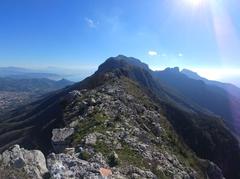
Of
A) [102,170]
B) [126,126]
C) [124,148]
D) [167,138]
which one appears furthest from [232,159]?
[102,170]

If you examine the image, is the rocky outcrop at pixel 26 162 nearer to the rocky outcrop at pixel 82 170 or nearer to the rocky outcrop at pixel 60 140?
the rocky outcrop at pixel 82 170

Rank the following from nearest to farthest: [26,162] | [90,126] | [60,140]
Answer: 1. [26,162]
2. [60,140]
3. [90,126]

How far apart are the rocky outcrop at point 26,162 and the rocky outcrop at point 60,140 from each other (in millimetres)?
11710

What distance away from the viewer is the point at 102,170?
22031mm

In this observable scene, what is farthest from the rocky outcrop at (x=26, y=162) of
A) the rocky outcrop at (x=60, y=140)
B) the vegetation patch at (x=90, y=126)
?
the rocky outcrop at (x=60, y=140)

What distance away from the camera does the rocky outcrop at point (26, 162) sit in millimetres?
17609

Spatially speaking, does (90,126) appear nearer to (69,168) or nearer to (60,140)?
(60,140)

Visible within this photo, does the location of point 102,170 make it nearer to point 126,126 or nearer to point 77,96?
point 126,126

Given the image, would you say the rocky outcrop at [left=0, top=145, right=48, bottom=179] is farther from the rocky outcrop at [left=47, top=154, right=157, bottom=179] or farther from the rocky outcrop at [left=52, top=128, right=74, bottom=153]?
the rocky outcrop at [left=52, top=128, right=74, bottom=153]

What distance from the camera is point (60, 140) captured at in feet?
111

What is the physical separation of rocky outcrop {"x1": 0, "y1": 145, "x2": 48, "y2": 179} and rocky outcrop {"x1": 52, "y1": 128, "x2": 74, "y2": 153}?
11.7 metres

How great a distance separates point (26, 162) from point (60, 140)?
15066 millimetres

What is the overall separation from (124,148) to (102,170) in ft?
32.3

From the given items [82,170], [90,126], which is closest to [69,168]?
[82,170]
